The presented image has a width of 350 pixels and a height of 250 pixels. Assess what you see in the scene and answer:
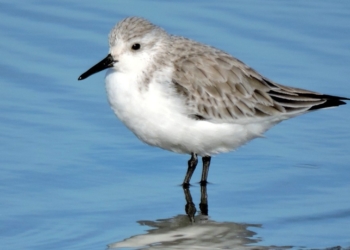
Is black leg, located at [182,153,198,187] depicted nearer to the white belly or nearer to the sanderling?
the sanderling

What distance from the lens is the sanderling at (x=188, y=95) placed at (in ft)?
32.7

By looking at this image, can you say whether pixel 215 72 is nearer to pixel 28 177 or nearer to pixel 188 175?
pixel 188 175

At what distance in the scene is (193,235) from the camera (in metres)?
9.23

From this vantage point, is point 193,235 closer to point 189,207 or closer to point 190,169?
point 189,207

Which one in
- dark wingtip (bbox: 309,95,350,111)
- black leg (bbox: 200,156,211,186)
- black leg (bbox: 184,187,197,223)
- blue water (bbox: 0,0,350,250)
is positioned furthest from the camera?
black leg (bbox: 200,156,211,186)

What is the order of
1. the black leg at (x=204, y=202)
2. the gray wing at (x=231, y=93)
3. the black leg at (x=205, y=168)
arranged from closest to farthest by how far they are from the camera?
the black leg at (x=204, y=202)
the gray wing at (x=231, y=93)
the black leg at (x=205, y=168)

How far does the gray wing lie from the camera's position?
10.3 metres

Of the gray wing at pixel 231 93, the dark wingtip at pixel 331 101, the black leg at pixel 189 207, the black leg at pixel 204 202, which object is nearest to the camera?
the black leg at pixel 189 207

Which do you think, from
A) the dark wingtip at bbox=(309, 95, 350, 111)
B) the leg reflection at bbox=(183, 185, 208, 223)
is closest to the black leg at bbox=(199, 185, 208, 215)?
the leg reflection at bbox=(183, 185, 208, 223)

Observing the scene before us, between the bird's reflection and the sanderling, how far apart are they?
2.80 ft

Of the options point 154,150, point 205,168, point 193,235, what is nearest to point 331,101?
point 205,168

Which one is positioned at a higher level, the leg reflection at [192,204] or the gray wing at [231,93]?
the gray wing at [231,93]

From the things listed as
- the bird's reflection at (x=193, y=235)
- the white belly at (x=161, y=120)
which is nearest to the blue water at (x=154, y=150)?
the bird's reflection at (x=193, y=235)

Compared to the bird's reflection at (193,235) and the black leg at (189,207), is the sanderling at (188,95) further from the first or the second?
the bird's reflection at (193,235)
